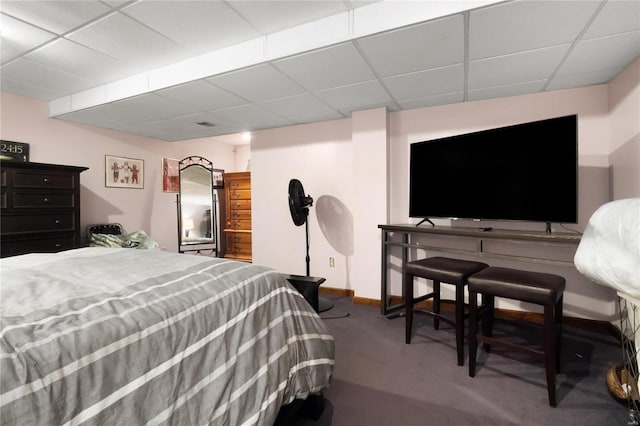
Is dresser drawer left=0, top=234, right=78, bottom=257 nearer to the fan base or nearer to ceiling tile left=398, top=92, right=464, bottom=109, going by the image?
the fan base

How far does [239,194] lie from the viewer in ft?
18.5

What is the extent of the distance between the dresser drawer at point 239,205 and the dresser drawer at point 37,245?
8.71 feet

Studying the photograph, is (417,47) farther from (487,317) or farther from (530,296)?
(487,317)

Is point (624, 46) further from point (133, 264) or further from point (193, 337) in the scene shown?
point (133, 264)

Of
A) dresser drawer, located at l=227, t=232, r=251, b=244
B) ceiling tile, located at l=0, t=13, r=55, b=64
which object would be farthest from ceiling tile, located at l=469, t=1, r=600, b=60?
dresser drawer, located at l=227, t=232, r=251, b=244

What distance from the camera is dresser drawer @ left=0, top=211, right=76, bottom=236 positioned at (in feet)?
9.27

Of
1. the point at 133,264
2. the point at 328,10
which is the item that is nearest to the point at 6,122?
the point at 133,264

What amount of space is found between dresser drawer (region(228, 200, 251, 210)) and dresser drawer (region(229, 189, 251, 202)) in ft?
0.19

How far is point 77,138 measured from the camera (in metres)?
3.85

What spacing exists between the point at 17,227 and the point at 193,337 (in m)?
3.15

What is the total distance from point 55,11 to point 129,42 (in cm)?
44

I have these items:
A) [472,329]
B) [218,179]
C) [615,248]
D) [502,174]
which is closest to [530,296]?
[472,329]

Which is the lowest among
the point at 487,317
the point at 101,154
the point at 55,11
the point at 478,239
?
the point at 487,317

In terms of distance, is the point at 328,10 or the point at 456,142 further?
the point at 456,142
